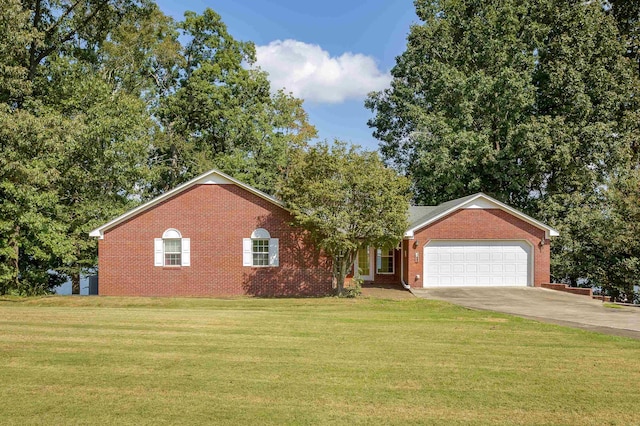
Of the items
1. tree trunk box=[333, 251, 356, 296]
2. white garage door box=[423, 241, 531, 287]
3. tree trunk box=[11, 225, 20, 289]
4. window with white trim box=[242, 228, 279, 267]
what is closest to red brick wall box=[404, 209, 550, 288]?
white garage door box=[423, 241, 531, 287]

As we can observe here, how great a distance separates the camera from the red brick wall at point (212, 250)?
21.8 m

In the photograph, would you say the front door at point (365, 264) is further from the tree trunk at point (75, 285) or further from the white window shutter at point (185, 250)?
the tree trunk at point (75, 285)

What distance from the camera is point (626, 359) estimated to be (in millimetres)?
9297

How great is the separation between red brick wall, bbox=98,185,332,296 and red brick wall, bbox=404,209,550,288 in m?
5.33

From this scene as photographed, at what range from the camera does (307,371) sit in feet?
26.5

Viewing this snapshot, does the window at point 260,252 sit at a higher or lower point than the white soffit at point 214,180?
lower

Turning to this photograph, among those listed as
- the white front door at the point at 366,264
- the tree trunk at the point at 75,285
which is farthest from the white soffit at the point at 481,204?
the tree trunk at the point at 75,285

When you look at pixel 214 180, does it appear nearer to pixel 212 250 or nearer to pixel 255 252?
pixel 212 250

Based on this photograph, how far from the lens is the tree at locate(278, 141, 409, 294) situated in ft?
64.7

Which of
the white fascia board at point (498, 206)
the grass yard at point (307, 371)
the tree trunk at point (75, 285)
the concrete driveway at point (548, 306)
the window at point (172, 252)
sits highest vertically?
the white fascia board at point (498, 206)

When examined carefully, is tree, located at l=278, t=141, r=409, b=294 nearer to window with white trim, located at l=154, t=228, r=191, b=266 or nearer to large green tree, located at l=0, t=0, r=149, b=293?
window with white trim, located at l=154, t=228, r=191, b=266

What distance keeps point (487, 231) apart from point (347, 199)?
7775 mm

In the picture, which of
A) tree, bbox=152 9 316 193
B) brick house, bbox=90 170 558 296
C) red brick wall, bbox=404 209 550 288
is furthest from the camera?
tree, bbox=152 9 316 193

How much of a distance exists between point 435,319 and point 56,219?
18.6 m
